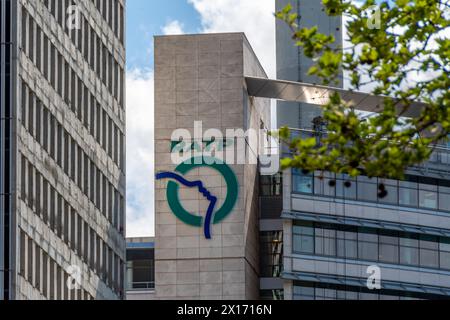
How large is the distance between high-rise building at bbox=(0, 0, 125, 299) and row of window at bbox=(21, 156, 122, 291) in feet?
0.19

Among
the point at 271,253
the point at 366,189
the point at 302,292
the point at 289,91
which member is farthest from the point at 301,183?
the point at 271,253

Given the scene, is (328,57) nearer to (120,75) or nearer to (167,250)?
(120,75)

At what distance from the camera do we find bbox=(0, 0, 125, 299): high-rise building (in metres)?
70.4

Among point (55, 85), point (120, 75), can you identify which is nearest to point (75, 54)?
point (55, 85)

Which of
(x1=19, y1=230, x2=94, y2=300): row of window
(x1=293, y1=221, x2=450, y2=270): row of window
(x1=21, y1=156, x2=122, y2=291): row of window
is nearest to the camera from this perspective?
(x1=19, y1=230, x2=94, y2=300): row of window

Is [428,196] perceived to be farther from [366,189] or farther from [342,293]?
[342,293]

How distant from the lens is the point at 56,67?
79.5m

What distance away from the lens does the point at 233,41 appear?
11888 cm

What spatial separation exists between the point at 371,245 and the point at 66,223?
3600 centimetres

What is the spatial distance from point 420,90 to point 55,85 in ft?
181

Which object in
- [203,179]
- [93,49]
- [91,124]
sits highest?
[93,49]

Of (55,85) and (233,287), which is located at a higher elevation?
(55,85)

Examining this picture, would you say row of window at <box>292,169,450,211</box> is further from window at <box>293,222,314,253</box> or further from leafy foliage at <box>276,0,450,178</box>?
leafy foliage at <box>276,0,450,178</box>

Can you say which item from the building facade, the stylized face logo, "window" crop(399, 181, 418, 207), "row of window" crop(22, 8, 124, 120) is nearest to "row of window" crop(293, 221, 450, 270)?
"window" crop(399, 181, 418, 207)
